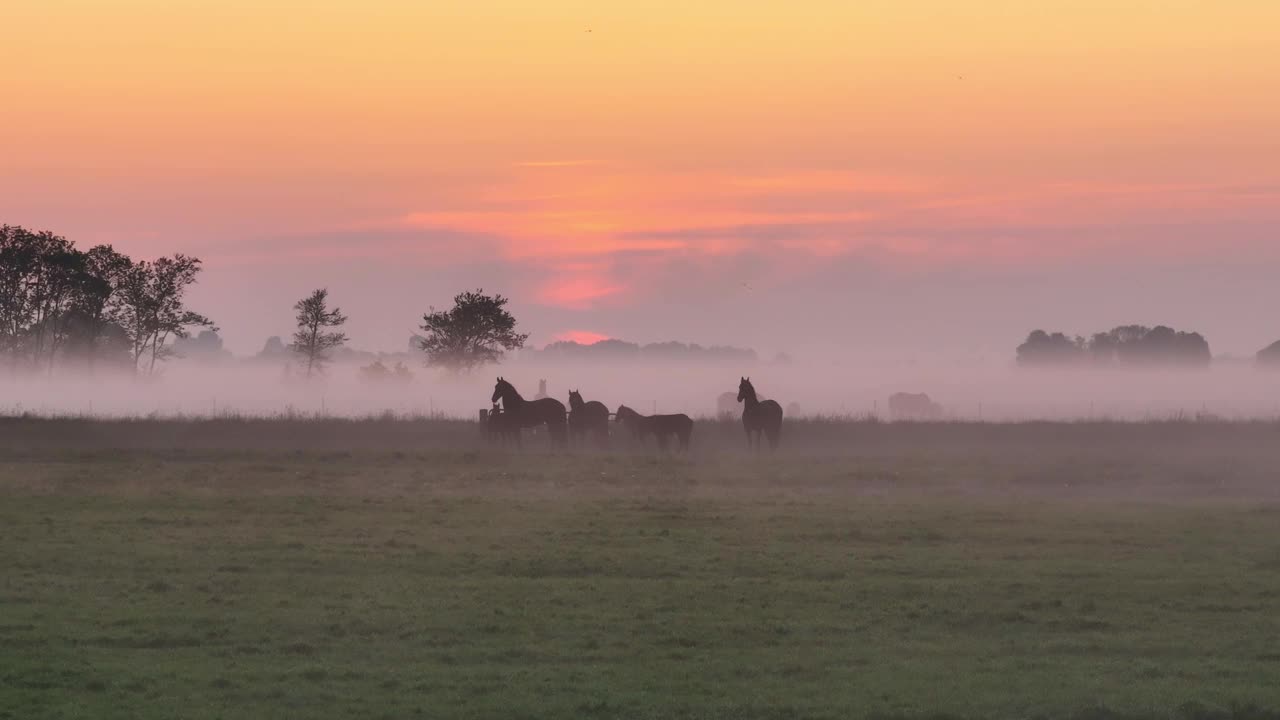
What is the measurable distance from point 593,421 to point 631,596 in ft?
110

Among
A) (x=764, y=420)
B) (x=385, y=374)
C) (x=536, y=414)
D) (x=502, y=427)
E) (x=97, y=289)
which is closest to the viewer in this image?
(x=764, y=420)

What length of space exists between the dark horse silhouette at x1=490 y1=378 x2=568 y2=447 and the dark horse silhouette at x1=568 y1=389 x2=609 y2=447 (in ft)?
2.51

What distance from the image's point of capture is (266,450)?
4806cm

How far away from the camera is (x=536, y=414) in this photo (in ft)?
171

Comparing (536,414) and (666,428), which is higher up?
(536,414)

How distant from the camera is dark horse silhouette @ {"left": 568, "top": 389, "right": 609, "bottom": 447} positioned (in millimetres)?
52844

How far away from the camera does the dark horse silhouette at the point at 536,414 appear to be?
5178 centimetres

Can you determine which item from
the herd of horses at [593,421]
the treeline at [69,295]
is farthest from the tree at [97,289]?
the herd of horses at [593,421]

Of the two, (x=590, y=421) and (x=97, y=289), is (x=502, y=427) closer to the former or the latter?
(x=590, y=421)

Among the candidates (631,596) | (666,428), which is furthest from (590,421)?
(631,596)

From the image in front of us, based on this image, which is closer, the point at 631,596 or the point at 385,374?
the point at 631,596

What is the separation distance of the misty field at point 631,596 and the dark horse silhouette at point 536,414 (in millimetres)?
11829

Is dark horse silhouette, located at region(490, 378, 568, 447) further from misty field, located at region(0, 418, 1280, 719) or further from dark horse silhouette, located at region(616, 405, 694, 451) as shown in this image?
misty field, located at region(0, 418, 1280, 719)

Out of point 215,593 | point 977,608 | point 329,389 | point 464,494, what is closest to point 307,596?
point 215,593
